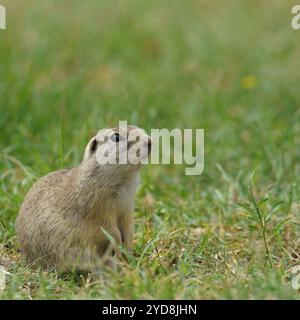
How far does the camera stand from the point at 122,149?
5211 mm

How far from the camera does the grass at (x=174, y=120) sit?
205 inches

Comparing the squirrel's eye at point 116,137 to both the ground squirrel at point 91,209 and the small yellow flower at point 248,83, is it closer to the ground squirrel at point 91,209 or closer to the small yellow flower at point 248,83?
the ground squirrel at point 91,209

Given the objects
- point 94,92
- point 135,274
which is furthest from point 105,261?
point 94,92

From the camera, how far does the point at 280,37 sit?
1077 centimetres

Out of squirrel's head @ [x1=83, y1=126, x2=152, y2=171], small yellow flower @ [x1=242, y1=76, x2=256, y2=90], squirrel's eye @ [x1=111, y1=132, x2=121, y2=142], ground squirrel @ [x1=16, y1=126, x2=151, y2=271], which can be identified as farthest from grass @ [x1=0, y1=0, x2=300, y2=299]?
squirrel's eye @ [x1=111, y1=132, x2=121, y2=142]

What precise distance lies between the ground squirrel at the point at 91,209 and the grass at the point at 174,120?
7.2 inches

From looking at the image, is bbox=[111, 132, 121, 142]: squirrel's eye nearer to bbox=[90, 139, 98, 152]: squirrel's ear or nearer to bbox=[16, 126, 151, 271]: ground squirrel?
bbox=[16, 126, 151, 271]: ground squirrel

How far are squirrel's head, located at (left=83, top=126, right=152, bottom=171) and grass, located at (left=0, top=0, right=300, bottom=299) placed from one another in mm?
553

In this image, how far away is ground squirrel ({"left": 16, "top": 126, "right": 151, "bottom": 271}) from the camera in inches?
207

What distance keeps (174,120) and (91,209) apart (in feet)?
10.5

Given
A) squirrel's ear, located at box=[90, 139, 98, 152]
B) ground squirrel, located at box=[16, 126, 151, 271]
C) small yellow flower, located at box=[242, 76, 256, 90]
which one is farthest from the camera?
small yellow flower, located at box=[242, 76, 256, 90]

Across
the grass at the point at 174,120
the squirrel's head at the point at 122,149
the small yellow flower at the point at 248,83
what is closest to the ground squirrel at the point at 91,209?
the squirrel's head at the point at 122,149

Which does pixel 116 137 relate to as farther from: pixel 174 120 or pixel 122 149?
pixel 174 120
